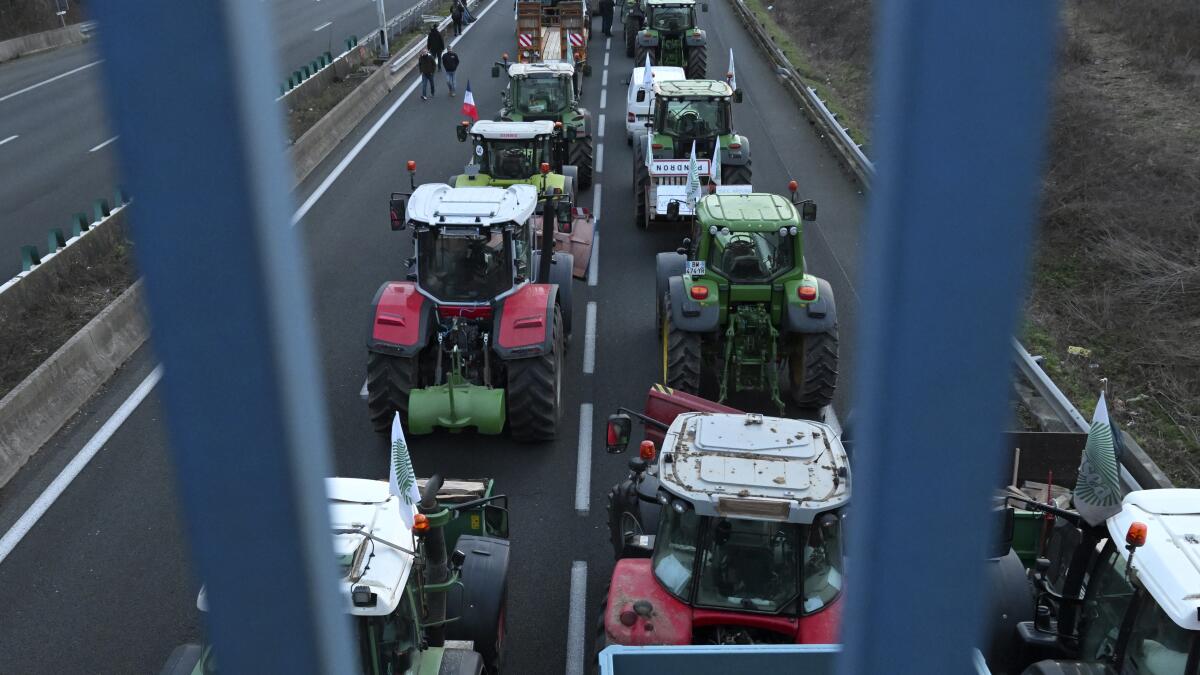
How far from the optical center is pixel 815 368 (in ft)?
35.4

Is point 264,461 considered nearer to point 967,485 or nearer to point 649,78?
point 967,485

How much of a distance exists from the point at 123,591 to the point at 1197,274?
12.4 metres

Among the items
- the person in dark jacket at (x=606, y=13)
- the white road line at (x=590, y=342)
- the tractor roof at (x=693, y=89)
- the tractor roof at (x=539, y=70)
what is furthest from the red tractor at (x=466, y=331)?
the person in dark jacket at (x=606, y=13)

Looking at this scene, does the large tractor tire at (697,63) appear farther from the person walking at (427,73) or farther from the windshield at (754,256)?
the windshield at (754,256)

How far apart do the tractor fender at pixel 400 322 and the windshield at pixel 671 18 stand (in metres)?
19.4

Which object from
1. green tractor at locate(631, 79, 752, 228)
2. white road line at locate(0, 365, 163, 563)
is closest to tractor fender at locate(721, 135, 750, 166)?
green tractor at locate(631, 79, 752, 228)

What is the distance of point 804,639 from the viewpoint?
6031 millimetres

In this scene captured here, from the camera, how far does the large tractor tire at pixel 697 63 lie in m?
27.6

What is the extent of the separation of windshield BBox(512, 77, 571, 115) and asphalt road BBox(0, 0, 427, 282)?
427cm

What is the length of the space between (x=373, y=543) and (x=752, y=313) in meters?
6.13

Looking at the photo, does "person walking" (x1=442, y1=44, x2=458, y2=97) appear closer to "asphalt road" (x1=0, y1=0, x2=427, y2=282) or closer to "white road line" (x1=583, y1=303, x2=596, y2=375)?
"asphalt road" (x1=0, y1=0, x2=427, y2=282)

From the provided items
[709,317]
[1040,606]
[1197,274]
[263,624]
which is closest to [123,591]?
[709,317]

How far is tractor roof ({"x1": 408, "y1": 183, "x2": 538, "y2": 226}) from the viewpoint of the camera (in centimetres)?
1043

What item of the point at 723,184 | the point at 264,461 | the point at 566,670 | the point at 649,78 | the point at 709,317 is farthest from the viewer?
the point at 649,78
